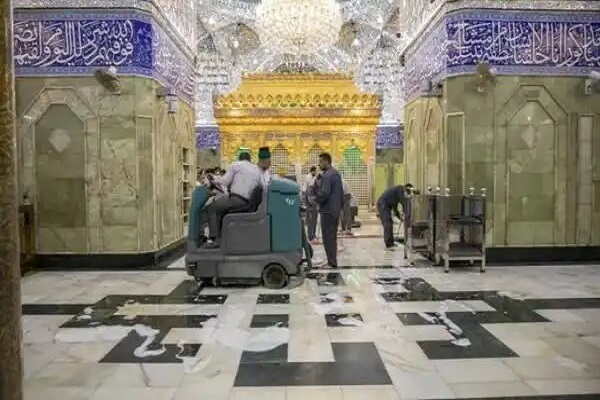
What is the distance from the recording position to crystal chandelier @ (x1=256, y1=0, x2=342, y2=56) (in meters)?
11.2

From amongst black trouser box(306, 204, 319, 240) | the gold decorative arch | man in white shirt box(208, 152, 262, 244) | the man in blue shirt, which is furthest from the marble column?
the gold decorative arch

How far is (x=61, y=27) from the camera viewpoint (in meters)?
6.26

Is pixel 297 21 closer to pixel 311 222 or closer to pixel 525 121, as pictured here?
pixel 311 222

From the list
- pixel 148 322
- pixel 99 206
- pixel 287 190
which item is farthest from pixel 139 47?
pixel 148 322

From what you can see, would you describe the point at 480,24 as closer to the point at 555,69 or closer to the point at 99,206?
the point at 555,69

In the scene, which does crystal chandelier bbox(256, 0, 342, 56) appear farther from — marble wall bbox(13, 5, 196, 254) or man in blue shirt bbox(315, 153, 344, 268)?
man in blue shirt bbox(315, 153, 344, 268)

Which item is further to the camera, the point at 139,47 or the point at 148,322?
the point at 139,47

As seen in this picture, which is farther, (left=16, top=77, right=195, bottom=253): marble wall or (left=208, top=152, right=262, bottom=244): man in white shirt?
(left=16, top=77, right=195, bottom=253): marble wall

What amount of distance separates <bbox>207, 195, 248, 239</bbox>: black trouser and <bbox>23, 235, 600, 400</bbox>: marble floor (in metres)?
0.57

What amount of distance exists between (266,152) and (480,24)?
2.99m

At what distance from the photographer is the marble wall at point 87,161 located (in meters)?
6.20

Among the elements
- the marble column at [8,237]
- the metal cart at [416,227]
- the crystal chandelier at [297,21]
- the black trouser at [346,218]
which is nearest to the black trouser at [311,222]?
the black trouser at [346,218]

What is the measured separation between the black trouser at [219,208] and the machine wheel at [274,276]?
0.54m

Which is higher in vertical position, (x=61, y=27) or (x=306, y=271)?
(x=61, y=27)
